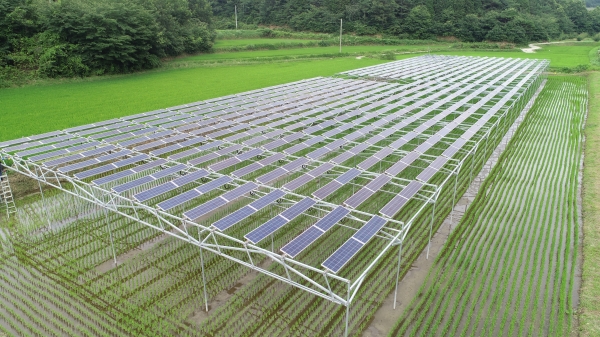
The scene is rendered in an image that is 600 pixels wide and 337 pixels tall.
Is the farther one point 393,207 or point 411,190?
point 411,190

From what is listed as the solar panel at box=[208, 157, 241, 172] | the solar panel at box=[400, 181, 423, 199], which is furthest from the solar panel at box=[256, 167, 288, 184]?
the solar panel at box=[400, 181, 423, 199]

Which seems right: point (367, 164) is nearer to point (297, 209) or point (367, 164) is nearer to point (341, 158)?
point (341, 158)

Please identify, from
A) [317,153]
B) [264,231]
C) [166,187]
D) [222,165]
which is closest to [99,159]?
[166,187]

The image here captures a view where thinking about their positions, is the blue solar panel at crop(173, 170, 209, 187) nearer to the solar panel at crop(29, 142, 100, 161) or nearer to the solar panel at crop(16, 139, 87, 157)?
the solar panel at crop(29, 142, 100, 161)

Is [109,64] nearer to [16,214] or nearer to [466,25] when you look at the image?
[16,214]

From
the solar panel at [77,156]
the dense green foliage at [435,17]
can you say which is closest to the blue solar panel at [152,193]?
the solar panel at [77,156]

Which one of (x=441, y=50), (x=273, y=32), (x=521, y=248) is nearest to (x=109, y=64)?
(x=521, y=248)
